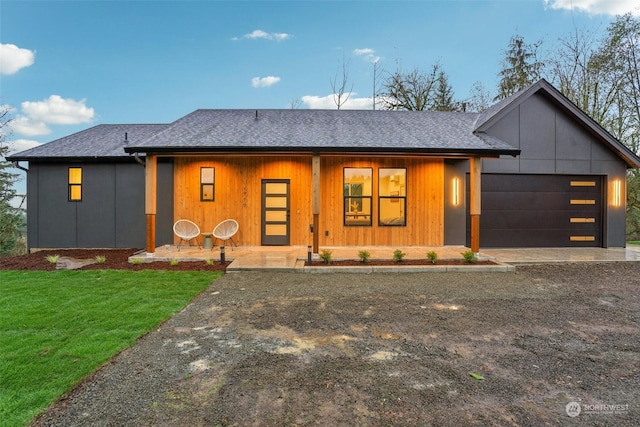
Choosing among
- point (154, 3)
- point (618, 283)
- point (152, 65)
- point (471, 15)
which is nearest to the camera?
point (618, 283)

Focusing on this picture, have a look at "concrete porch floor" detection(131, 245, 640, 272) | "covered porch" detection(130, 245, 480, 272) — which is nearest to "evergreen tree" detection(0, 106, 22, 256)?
"covered porch" detection(130, 245, 480, 272)

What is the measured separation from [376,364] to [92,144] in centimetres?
1085

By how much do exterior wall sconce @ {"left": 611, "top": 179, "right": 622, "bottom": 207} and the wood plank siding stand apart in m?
5.42

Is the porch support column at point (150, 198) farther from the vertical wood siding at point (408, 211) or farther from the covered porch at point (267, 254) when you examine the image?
the vertical wood siding at point (408, 211)

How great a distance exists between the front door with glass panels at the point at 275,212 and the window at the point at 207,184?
1.49 meters

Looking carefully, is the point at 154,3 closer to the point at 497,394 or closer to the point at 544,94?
the point at 544,94

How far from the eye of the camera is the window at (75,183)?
9281 mm

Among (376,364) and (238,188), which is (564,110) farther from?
(376,364)

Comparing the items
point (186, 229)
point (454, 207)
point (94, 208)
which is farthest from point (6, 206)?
point (454, 207)

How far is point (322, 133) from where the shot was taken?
28.0 ft

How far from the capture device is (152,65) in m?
16.6

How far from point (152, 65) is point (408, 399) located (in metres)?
19.4

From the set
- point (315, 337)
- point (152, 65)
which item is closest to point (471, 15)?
point (152, 65)

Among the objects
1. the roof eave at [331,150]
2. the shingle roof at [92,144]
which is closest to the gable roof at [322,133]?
the roof eave at [331,150]
